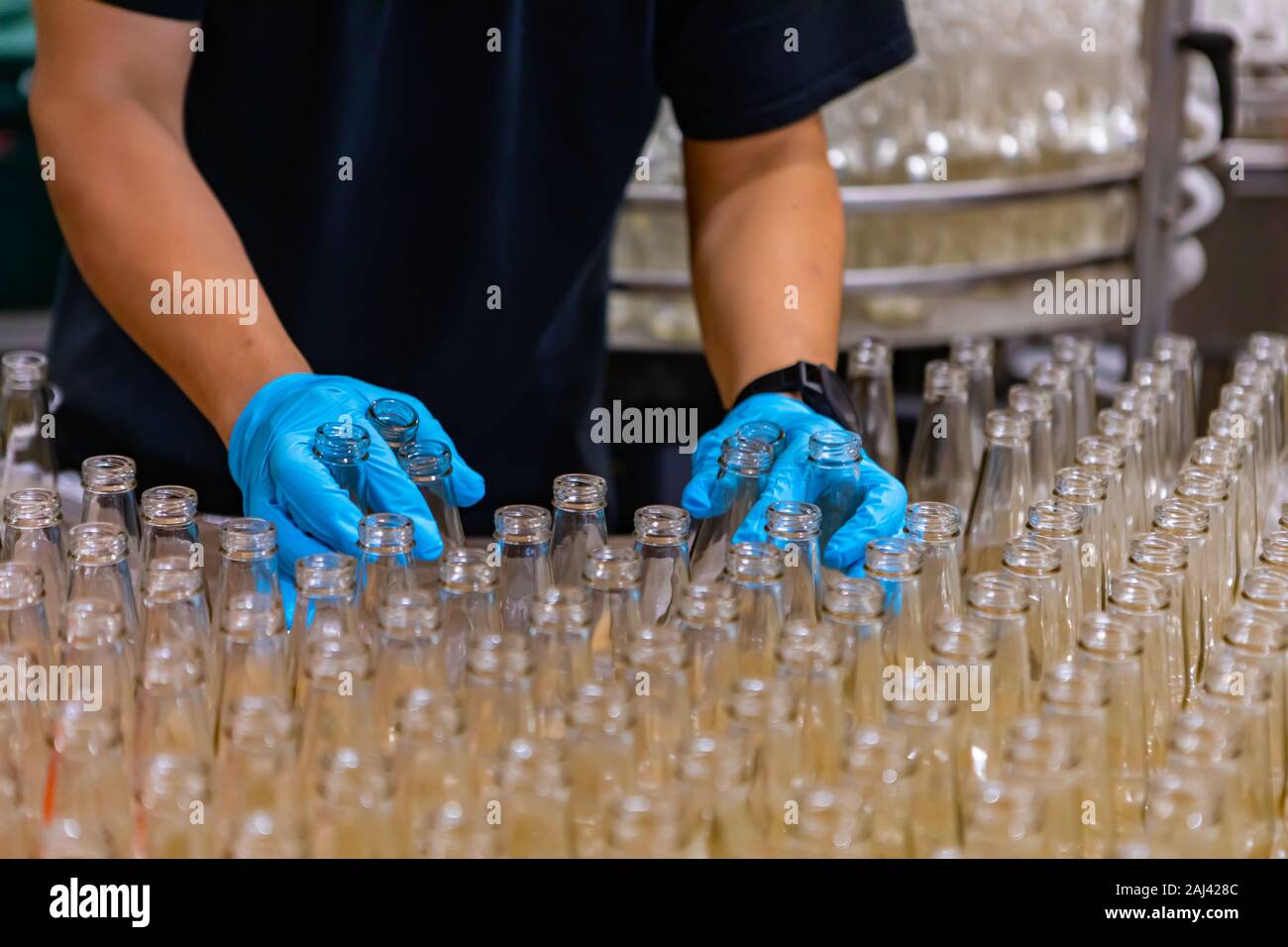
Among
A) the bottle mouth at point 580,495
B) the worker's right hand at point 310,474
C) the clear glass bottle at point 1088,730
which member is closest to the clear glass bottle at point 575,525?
the bottle mouth at point 580,495

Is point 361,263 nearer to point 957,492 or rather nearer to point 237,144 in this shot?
point 237,144

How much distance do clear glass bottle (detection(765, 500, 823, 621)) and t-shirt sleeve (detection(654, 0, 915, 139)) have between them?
2.63 feet

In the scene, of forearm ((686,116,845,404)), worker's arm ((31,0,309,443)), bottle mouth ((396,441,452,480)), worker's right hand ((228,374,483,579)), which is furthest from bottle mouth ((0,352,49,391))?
forearm ((686,116,845,404))

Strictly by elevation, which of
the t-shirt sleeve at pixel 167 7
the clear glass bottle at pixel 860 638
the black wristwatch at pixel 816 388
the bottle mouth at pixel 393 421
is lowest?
the clear glass bottle at pixel 860 638

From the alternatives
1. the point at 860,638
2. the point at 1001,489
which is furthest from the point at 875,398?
the point at 860,638

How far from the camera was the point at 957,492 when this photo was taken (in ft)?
5.34

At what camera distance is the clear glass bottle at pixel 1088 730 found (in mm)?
915

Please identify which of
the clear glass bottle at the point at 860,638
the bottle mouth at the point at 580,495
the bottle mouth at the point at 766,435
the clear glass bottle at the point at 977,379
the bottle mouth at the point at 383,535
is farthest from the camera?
the clear glass bottle at the point at 977,379

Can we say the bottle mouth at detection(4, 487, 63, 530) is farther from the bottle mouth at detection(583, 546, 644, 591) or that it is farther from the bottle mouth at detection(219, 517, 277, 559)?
the bottle mouth at detection(583, 546, 644, 591)

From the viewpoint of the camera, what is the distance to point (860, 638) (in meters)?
1.03

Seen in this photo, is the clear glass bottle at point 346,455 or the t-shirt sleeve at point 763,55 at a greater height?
the t-shirt sleeve at point 763,55

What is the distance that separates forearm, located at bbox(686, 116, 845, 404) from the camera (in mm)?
1752

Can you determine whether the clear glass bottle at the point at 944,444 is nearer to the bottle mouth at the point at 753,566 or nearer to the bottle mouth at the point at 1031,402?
the bottle mouth at the point at 1031,402

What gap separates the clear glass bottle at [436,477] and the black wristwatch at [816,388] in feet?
1.31
